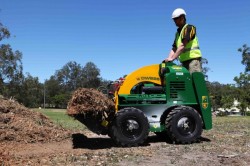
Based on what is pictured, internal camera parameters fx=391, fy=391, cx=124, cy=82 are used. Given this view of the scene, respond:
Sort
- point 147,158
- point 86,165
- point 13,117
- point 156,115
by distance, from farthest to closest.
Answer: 1. point 13,117
2. point 156,115
3. point 147,158
4. point 86,165

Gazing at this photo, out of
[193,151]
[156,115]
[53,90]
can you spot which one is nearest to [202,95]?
[156,115]

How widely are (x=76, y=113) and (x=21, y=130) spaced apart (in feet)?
6.57

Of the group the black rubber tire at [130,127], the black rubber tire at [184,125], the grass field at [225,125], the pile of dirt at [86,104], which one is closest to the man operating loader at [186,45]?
the black rubber tire at [184,125]

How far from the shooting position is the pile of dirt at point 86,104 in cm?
826

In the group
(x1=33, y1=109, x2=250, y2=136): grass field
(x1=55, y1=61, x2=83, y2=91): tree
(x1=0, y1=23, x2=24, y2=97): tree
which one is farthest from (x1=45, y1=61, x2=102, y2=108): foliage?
(x1=33, y1=109, x2=250, y2=136): grass field

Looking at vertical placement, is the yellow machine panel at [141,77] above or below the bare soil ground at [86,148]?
above

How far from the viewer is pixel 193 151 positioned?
7.86 metres

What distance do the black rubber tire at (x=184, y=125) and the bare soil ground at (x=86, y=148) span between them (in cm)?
23

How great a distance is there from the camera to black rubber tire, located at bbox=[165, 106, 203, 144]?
8844mm

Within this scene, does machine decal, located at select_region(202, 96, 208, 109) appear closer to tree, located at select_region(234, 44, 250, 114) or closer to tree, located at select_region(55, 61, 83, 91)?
tree, located at select_region(234, 44, 250, 114)

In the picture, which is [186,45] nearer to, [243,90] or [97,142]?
[97,142]

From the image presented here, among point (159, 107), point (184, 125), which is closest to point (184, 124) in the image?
point (184, 125)

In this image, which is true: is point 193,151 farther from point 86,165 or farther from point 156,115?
point 86,165

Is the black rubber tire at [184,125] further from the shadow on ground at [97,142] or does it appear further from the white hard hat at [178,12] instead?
the white hard hat at [178,12]
